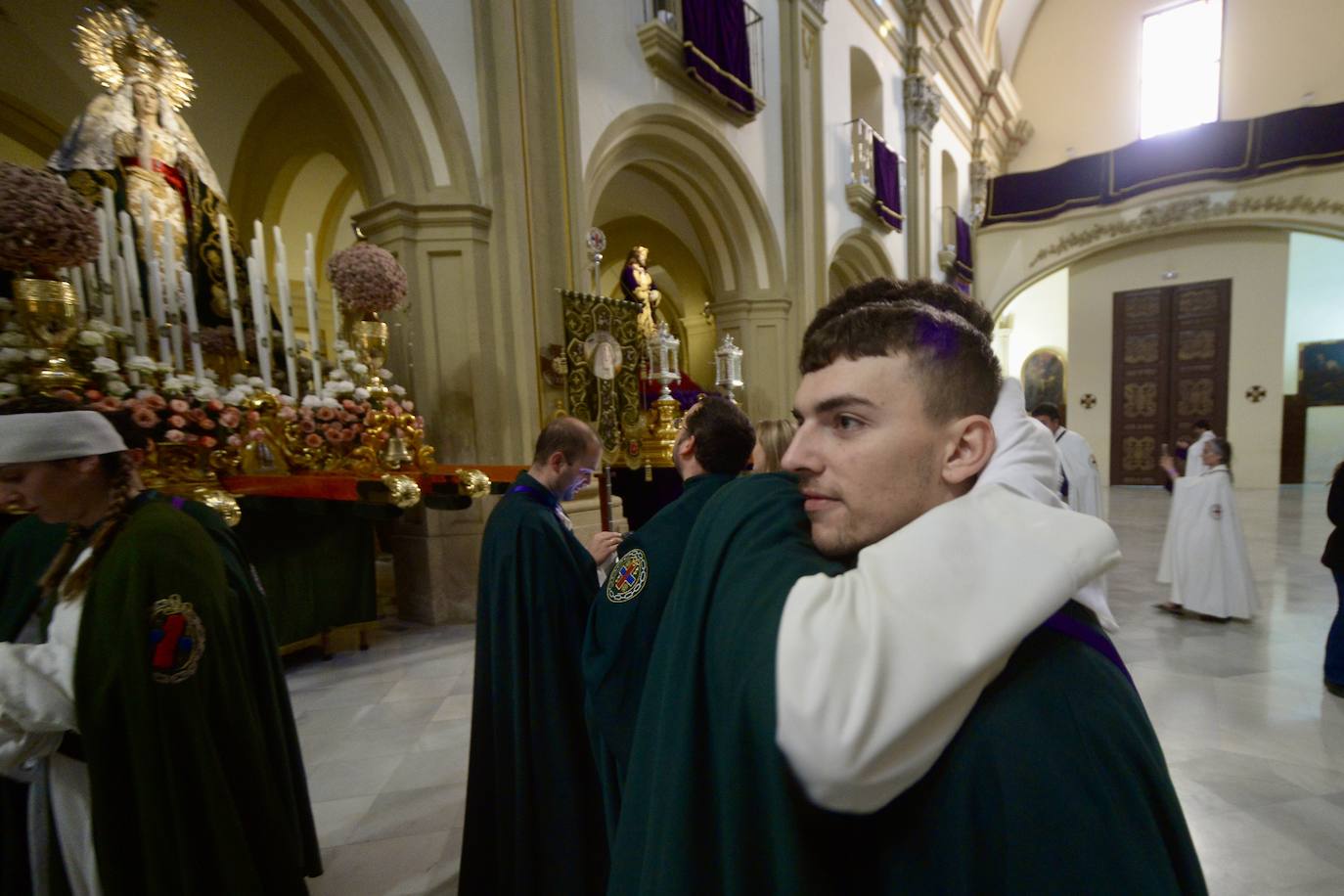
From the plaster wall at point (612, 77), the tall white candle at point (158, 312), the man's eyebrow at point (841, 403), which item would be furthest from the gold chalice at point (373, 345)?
the man's eyebrow at point (841, 403)

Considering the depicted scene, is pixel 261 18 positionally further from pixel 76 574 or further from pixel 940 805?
pixel 940 805

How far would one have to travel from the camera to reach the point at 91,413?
150cm

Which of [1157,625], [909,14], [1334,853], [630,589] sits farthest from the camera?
[909,14]

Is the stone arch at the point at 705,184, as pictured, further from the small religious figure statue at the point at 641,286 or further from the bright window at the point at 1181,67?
the bright window at the point at 1181,67

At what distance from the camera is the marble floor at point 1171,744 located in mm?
2254

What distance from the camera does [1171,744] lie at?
3.00 metres

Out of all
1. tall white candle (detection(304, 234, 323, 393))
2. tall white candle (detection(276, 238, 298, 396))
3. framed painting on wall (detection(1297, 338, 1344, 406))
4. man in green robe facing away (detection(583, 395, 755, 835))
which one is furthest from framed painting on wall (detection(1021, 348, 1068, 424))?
man in green robe facing away (detection(583, 395, 755, 835))

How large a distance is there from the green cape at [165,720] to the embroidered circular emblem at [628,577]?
3.48 ft

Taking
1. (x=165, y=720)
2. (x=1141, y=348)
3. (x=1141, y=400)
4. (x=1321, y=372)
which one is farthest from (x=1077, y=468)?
(x=1321, y=372)

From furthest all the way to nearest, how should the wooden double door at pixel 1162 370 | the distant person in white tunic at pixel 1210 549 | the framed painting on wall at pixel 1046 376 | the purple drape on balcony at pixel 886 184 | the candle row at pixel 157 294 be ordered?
the framed painting on wall at pixel 1046 376, the wooden double door at pixel 1162 370, the purple drape on balcony at pixel 886 184, the distant person in white tunic at pixel 1210 549, the candle row at pixel 157 294

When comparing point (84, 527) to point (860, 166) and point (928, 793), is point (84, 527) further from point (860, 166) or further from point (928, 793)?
point (860, 166)

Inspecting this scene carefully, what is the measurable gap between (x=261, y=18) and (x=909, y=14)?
40.1 ft

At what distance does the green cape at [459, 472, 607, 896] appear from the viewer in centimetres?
187

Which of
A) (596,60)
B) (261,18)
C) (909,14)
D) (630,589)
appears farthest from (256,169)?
(909,14)
